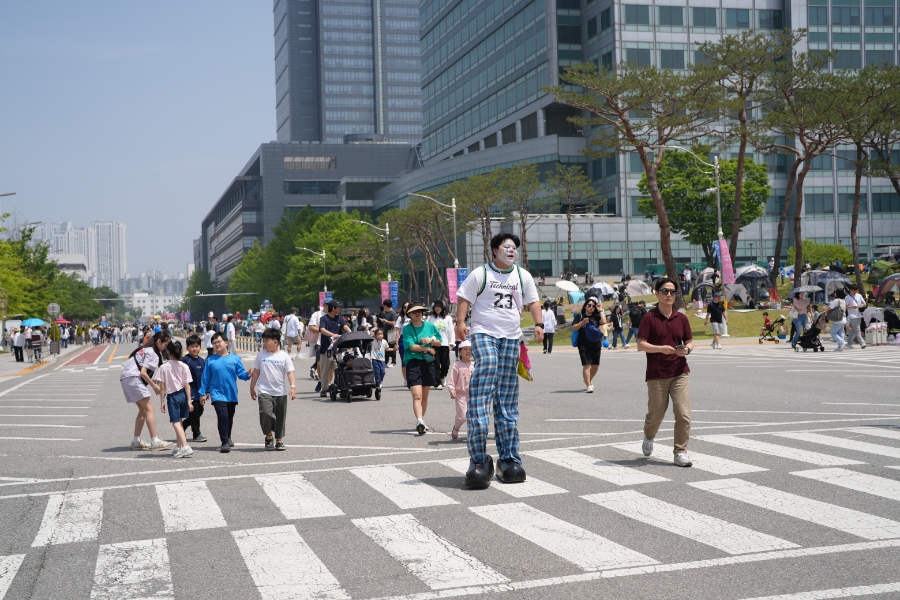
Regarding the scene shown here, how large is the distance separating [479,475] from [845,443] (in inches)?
179

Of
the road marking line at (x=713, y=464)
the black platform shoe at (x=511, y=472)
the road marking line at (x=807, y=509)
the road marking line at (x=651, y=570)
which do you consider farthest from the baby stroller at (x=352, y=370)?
the road marking line at (x=651, y=570)

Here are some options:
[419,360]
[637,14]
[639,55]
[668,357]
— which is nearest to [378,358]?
[419,360]

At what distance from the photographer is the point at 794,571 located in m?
5.78

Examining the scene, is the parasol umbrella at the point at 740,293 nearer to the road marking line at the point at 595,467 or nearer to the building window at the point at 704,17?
the road marking line at the point at 595,467

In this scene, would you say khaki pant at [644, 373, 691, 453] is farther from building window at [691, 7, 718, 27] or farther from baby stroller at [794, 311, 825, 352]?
building window at [691, 7, 718, 27]

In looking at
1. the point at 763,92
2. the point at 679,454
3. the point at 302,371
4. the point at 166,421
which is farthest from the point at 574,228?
the point at 679,454

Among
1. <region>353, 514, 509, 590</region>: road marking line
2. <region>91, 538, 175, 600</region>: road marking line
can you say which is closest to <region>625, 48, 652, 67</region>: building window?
<region>353, 514, 509, 590</region>: road marking line

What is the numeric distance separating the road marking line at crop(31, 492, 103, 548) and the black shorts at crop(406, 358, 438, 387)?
478 centimetres

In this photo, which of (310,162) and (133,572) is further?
(310,162)

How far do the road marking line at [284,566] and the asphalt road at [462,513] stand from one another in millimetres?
22

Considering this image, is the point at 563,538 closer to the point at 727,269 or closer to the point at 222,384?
the point at 222,384

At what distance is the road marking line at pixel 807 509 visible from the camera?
6.74 metres

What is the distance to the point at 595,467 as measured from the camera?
9.62m

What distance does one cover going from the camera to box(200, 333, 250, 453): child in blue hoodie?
11734mm
